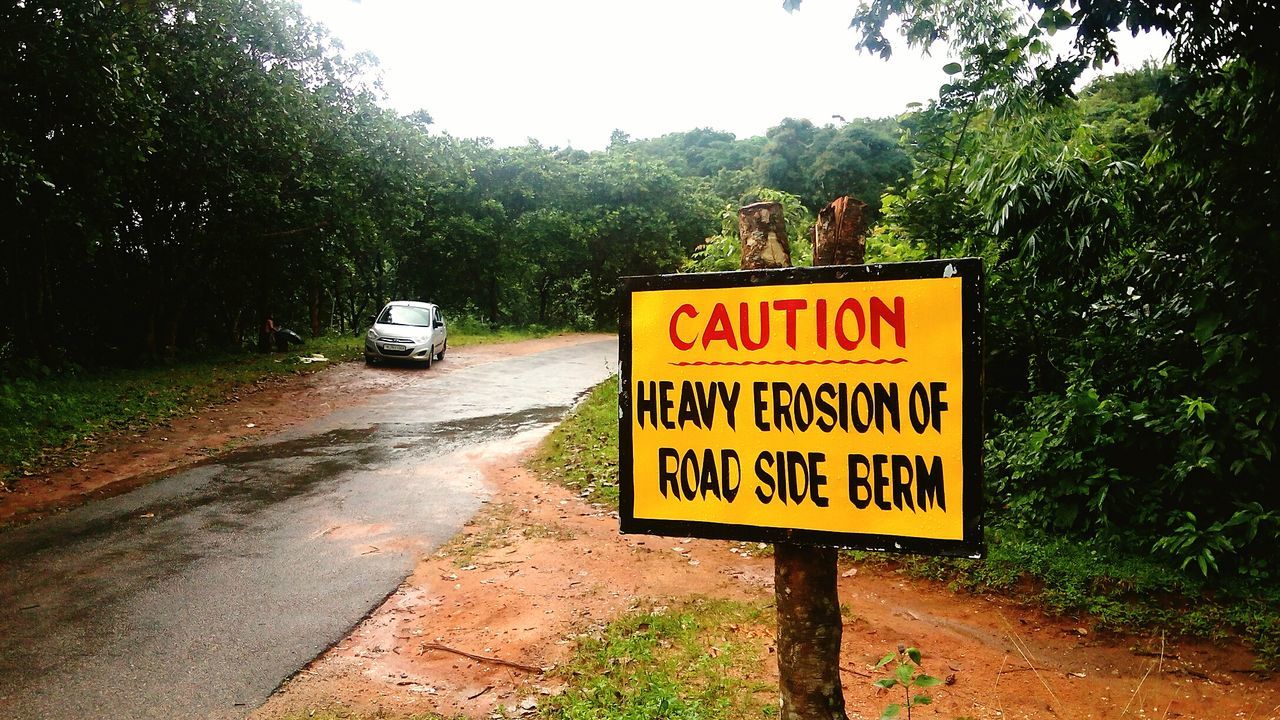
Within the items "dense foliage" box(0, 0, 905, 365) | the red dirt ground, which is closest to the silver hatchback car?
"dense foliage" box(0, 0, 905, 365)

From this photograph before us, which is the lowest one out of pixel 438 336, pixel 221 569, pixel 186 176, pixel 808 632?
pixel 221 569

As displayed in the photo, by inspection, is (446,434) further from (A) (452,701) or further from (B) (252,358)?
(B) (252,358)

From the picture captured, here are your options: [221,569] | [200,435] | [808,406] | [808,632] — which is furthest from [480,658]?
[200,435]

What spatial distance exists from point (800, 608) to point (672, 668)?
226 cm

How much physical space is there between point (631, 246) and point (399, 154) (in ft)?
54.0

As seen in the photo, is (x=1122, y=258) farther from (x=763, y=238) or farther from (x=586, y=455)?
(x=586, y=455)

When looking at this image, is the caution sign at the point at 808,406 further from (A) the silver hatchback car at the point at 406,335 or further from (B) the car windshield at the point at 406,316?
(B) the car windshield at the point at 406,316

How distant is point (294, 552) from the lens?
6277 millimetres

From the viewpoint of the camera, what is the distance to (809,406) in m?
2.00

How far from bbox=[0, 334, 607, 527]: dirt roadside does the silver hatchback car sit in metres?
0.37

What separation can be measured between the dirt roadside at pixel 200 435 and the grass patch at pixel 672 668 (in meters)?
6.22

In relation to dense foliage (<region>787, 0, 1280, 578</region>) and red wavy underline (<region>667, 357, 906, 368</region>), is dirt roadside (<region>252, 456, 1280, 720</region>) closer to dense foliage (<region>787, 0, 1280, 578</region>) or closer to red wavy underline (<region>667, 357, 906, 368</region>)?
dense foliage (<region>787, 0, 1280, 578</region>)

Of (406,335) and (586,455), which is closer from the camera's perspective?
(586,455)

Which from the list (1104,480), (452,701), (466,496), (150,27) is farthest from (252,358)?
(1104,480)
